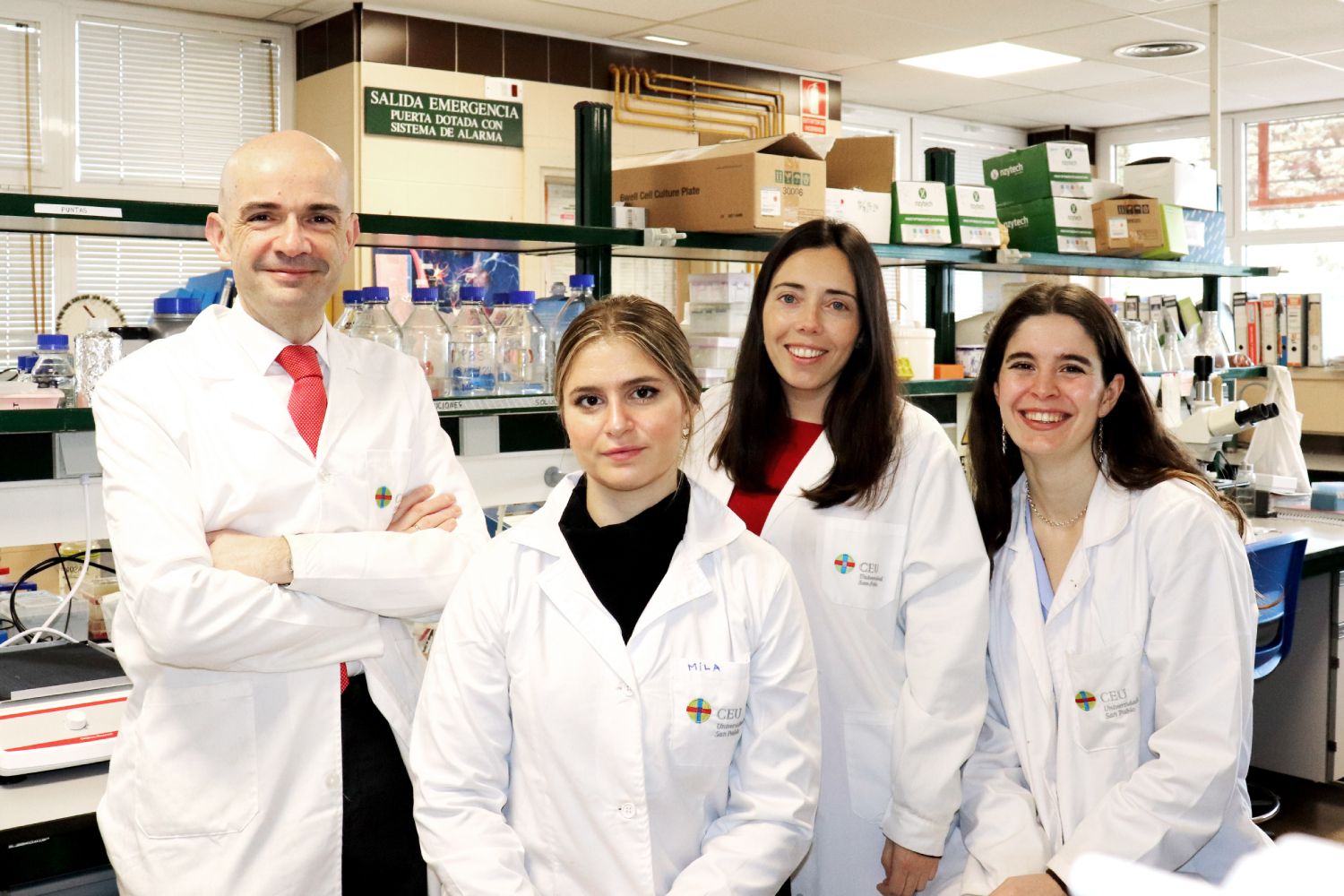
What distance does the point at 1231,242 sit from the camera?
26.5 feet

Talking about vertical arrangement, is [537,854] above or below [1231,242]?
below

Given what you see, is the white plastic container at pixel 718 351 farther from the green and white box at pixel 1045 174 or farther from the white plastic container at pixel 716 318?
the green and white box at pixel 1045 174

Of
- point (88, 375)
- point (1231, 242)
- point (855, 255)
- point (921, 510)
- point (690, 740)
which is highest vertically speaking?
point (1231, 242)

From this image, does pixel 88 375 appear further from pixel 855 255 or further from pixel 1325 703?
pixel 1325 703

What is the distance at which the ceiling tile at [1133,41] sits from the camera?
5480mm

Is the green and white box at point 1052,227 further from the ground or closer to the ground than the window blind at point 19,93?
closer to the ground

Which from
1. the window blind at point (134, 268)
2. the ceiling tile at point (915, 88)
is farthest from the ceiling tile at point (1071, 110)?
the window blind at point (134, 268)

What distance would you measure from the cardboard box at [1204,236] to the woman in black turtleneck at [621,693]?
3.11 meters

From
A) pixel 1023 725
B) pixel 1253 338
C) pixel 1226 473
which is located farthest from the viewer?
pixel 1253 338

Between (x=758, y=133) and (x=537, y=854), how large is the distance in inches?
218

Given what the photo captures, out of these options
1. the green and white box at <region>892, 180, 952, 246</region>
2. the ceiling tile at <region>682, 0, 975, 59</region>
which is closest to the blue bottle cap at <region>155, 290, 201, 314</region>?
the green and white box at <region>892, 180, 952, 246</region>

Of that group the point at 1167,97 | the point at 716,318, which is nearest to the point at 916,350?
the point at 716,318

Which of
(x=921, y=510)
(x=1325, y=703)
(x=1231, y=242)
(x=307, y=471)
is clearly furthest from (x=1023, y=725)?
(x=1231, y=242)

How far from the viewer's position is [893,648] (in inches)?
71.4
